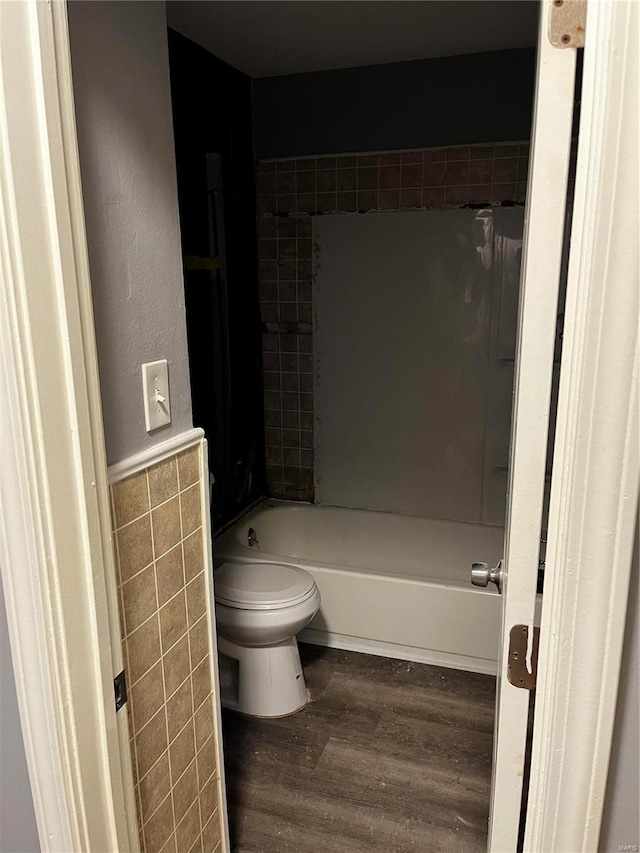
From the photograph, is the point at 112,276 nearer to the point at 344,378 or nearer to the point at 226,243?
the point at 226,243

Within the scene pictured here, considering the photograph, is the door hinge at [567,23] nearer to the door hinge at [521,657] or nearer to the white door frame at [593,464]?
the white door frame at [593,464]

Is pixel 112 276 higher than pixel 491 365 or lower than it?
higher

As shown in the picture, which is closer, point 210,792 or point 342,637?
point 210,792

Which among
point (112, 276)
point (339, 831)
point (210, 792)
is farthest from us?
point (339, 831)

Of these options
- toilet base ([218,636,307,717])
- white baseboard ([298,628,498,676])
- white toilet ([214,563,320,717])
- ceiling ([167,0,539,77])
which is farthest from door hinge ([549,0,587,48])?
white baseboard ([298,628,498,676])

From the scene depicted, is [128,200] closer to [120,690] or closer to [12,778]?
[120,690]

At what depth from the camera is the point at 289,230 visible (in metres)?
3.22

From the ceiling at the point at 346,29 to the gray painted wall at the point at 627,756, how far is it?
7.19 feet

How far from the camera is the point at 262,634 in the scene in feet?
7.64

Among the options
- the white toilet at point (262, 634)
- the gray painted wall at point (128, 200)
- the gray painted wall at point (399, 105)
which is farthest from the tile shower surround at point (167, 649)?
the gray painted wall at point (399, 105)

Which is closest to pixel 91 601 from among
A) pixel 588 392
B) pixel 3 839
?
pixel 3 839

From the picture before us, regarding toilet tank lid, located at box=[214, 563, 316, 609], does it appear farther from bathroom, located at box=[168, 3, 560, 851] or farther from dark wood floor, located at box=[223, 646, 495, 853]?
dark wood floor, located at box=[223, 646, 495, 853]

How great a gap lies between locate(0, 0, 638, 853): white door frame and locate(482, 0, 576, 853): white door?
0.06 m

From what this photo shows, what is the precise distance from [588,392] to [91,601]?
776mm
